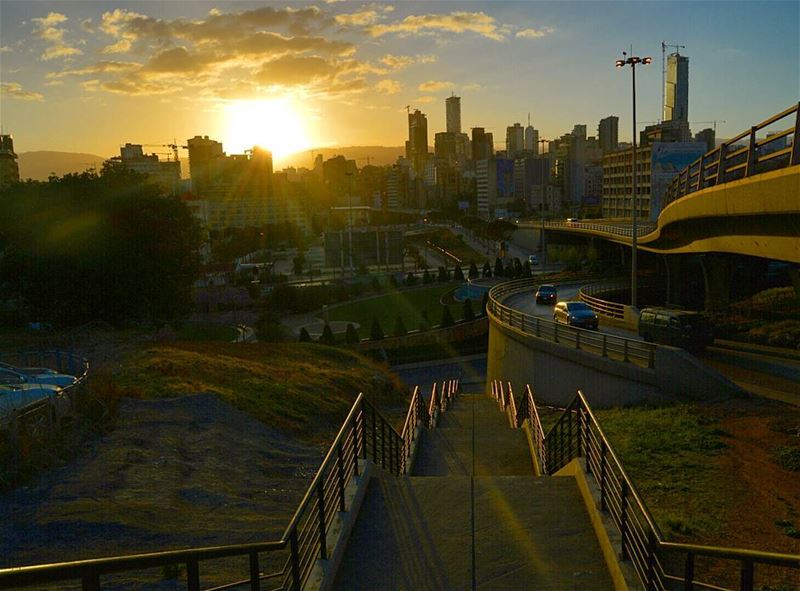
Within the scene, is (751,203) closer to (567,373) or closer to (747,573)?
(567,373)

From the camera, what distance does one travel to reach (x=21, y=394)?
10438 millimetres

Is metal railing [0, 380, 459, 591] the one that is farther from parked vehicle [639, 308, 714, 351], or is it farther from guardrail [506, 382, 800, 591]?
parked vehicle [639, 308, 714, 351]

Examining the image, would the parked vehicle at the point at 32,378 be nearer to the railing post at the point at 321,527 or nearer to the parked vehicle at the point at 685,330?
the railing post at the point at 321,527

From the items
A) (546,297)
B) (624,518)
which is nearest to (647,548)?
(624,518)

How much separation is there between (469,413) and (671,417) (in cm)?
566

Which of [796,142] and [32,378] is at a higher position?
[796,142]

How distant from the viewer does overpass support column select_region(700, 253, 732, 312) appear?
1449 inches

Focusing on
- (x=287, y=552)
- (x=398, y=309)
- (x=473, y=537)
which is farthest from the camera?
(x=398, y=309)

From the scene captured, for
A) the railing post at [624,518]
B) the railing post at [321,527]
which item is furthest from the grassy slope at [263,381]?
the railing post at [624,518]

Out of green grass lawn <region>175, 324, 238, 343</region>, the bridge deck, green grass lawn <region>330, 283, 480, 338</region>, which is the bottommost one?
green grass lawn <region>330, 283, 480, 338</region>

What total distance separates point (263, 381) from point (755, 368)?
15.0 meters

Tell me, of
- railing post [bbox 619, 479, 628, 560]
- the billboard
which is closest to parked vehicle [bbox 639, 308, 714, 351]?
railing post [bbox 619, 479, 628, 560]

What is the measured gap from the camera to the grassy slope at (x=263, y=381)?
46.5 feet

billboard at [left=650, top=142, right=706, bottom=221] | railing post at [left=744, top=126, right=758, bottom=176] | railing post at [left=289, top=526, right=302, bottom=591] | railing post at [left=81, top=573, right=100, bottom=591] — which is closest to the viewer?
railing post at [left=81, top=573, right=100, bottom=591]
